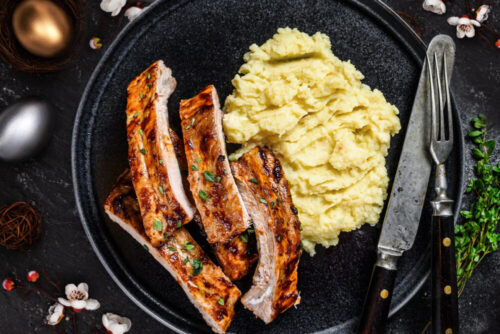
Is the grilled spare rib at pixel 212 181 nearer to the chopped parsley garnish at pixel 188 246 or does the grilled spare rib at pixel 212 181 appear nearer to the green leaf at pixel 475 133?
the chopped parsley garnish at pixel 188 246

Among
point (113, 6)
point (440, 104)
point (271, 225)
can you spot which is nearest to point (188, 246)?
point (271, 225)

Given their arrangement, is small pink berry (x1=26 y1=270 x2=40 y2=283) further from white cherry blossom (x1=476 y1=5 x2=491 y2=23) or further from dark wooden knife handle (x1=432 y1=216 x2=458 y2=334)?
white cherry blossom (x1=476 y1=5 x2=491 y2=23)

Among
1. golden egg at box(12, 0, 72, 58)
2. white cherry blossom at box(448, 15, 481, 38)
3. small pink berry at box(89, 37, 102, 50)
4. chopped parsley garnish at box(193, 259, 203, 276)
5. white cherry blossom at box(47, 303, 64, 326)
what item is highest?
golden egg at box(12, 0, 72, 58)

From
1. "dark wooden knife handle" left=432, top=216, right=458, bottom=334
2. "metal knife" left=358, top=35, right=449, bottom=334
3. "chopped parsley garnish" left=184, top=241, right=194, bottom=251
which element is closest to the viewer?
"chopped parsley garnish" left=184, top=241, right=194, bottom=251

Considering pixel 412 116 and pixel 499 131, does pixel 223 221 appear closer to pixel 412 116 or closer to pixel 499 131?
pixel 412 116

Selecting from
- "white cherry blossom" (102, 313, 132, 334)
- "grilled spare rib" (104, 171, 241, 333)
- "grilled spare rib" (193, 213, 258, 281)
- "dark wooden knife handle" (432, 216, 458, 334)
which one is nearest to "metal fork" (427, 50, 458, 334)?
"dark wooden knife handle" (432, 216, 458, 334)

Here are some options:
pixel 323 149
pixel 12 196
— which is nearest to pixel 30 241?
pixel 12 196
